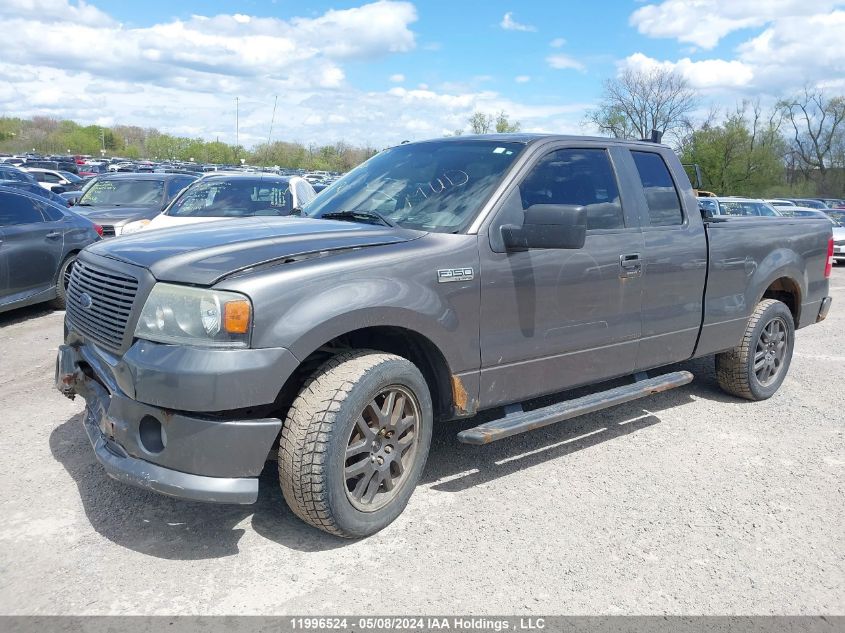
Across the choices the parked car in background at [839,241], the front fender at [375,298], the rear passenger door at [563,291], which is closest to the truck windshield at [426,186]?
the rear passenger door at [563,291]

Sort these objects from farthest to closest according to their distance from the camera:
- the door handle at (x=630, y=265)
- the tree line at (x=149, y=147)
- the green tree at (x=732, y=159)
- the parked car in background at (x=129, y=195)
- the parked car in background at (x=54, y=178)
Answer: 1. the tree line at (x=149, y=147)
2. the green tree at (x=732, y=159)
3. the parked car in background at (x=54, y=178)
4. the parked car in background at (x=129, y=195)
5. the door handle at (x=630, y=265)

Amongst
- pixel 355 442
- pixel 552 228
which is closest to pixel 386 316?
pixel 355 442

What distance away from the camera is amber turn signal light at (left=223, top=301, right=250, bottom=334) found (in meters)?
2.93

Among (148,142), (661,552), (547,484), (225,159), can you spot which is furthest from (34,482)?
(148,142)

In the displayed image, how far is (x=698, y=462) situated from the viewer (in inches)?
179

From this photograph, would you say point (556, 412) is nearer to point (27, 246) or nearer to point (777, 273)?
point (777, 273)

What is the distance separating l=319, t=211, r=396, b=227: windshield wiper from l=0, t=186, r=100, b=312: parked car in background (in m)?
4.88

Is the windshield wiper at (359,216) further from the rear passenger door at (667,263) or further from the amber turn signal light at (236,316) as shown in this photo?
the rear passenger door at (667,263)

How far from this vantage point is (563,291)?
4.07 metres

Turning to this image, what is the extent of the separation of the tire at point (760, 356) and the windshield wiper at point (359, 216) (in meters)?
3.23

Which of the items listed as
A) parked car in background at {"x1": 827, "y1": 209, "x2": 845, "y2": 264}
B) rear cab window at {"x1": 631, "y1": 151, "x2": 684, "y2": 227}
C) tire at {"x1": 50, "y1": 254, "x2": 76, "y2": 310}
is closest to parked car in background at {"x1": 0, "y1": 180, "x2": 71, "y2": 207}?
tire at {"x1": 50, "y1": 254, "x2": 76, "y2": 310}

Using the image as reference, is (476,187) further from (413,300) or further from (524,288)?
(413,300)

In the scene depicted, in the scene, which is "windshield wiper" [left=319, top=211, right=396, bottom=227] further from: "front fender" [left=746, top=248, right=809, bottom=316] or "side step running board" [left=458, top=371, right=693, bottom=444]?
"front fender" [left=746, top=248, right=809, bottom=316]

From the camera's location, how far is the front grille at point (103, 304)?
319 centimetres
